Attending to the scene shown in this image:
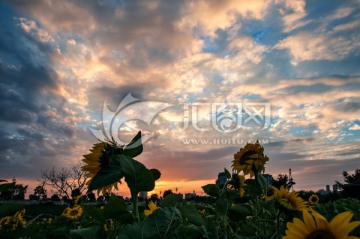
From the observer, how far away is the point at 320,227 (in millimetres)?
1190

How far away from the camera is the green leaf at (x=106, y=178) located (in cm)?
121

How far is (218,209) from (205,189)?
16.8 inches

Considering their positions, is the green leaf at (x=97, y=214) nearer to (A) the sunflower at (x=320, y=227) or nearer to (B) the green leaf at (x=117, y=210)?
(B) the green leaf at (x=117, y=210)

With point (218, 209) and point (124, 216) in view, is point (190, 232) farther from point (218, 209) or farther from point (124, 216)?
point (218, 209)

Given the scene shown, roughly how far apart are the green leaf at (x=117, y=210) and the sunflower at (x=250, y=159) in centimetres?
272

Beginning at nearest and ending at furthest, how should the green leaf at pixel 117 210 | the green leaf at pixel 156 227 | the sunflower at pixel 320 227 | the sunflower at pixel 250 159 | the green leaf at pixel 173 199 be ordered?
1. the green leaf at pixel 156 227
2. the sunflower at pixel 320 227
3. the green leaf at pixel 117 210
4. the green leaf at pixel 173 199
5. the sunflower at pixel 250 159

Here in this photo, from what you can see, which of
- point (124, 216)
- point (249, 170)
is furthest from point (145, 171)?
point (249, 170)

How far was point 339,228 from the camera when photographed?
3.67 ft

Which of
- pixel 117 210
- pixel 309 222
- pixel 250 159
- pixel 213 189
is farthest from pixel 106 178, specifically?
pixel 250 159

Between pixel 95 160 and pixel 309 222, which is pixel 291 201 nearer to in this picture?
pixel 309 222

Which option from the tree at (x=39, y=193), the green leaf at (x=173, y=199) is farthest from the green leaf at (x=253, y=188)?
the tree at (x=39, y=193)

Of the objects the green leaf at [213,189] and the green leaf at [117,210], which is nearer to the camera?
the green leaf at [117,210]

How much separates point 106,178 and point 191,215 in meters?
0.34

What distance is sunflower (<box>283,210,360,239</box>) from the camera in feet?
3.65
